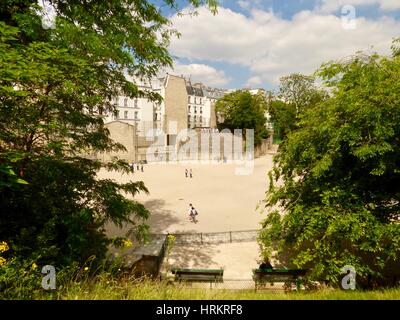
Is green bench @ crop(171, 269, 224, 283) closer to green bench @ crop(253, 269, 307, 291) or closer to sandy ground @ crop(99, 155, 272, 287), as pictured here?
sandy ground @ crop(99, 155, 272, 287)

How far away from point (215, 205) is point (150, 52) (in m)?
17.4

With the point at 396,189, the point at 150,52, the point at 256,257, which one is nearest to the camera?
the point at 150,52

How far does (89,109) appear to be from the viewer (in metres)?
7.43

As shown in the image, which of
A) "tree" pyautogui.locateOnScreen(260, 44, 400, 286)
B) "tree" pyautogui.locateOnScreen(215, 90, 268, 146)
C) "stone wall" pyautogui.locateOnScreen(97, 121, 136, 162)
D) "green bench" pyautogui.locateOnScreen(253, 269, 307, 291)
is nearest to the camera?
"tree" pyautogui.locateOnScreen(260, 44, 400, 286)

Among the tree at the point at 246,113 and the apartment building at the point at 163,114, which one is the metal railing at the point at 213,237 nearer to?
the apartment building at the point at 163,114

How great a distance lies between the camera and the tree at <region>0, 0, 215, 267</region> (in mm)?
5086

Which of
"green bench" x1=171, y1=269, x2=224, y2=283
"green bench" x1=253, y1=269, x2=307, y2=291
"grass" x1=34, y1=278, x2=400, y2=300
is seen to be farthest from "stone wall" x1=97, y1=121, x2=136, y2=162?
"grass" x1=34, y1=278, x2=400, y2=300

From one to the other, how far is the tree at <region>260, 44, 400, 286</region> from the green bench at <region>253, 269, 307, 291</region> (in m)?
1.16

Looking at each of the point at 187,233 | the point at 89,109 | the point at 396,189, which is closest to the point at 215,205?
the point at 187,233

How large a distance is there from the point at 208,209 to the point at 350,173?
42.7ft

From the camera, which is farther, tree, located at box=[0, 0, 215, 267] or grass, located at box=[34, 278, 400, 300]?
tree, located at box=[0, 0, 215, 267]

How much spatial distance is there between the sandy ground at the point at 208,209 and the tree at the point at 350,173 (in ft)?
11.3

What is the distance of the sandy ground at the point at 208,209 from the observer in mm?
13219
